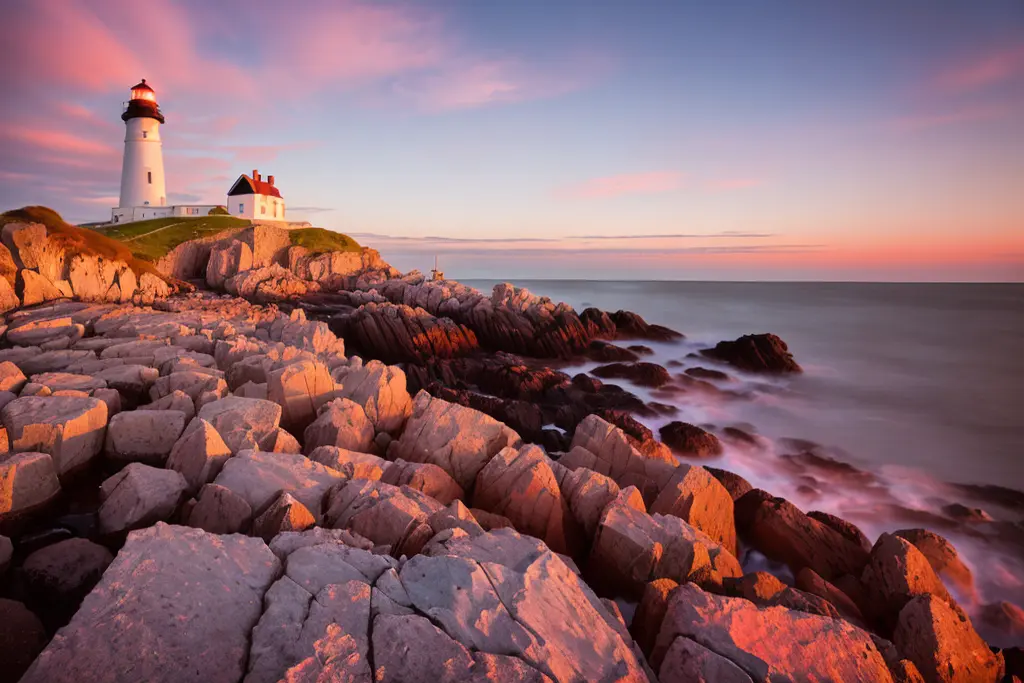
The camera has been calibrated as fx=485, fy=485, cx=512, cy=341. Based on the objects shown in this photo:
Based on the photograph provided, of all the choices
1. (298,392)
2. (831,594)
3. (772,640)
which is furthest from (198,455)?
(831,594)

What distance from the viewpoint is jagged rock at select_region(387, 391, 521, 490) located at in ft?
27.7

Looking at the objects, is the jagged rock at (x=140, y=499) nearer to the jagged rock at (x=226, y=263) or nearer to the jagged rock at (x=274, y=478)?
the jagged rock at (x=274, y=478)

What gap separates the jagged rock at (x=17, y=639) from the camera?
148 inches

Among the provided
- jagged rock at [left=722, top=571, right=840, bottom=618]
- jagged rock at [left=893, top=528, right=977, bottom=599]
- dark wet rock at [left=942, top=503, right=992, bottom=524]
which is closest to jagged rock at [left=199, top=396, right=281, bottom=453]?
jagged rock at [left=722, top=571, right=840, bottom=618]

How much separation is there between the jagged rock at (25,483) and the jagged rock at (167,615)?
3312 millimetres

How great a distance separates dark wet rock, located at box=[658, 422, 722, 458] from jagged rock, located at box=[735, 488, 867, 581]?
5.58 metres

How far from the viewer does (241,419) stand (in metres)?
7.75

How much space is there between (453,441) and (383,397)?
2.38m

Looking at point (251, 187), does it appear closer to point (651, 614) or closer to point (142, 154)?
point (142, 154)

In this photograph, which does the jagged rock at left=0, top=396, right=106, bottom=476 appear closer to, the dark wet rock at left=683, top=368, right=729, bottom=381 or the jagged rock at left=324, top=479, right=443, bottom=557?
the jagged rock at left=324, top=479, right=443, bottom=557

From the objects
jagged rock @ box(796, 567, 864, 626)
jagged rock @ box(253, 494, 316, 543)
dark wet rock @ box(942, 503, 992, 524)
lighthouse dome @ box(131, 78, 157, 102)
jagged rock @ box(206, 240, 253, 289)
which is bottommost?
dark wet rock @ box(942, 503, 992, 524)

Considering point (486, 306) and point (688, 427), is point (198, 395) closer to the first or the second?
point (688, 427)

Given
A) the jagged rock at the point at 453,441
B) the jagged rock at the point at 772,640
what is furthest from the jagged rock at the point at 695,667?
the jagged rock at the point at 453,441

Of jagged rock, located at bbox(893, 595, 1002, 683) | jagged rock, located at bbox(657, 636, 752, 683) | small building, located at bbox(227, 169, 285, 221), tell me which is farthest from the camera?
small building, located at bbox(227, 169, 285, 221)
